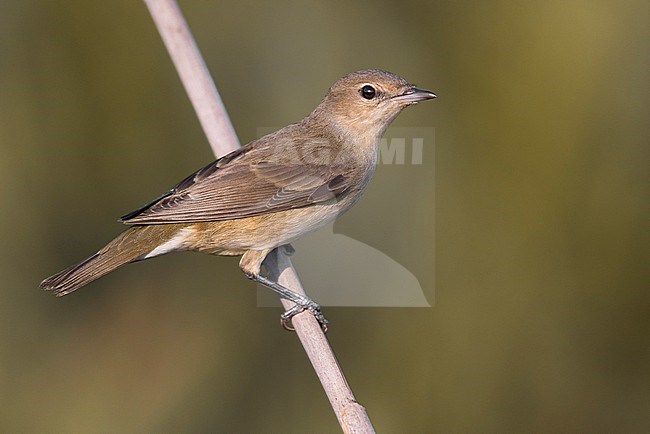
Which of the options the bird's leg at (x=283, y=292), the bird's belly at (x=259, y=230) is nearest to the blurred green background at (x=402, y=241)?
the bird's leg at (x=283, y=292)

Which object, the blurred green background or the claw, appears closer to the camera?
the claw

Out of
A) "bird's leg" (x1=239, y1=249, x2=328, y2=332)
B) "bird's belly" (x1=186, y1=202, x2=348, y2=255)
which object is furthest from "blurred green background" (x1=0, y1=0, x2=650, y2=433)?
"bird's belly" (x1=186, y1=202, x2=348, y2=255)

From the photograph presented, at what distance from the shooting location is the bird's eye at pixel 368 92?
11.5 feet

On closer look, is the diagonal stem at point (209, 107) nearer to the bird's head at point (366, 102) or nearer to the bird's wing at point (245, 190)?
the bird's wing at point (245, 190)

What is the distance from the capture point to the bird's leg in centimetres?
328

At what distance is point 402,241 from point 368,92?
0.75 meters

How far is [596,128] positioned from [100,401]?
248 cm

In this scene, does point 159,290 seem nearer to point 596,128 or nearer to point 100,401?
point 100,401

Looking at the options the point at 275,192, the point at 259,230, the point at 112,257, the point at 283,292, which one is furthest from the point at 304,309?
the point at 112,257

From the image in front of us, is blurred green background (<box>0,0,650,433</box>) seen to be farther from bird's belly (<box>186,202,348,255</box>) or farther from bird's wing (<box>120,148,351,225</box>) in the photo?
bird's wing (<box>120,148,351,225</box>)

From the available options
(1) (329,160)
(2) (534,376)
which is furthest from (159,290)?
(2) (534,376)

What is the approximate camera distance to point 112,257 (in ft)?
10.3

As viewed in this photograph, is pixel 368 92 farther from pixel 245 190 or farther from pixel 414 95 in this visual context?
pixel 245 190

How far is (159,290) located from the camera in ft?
12.3
